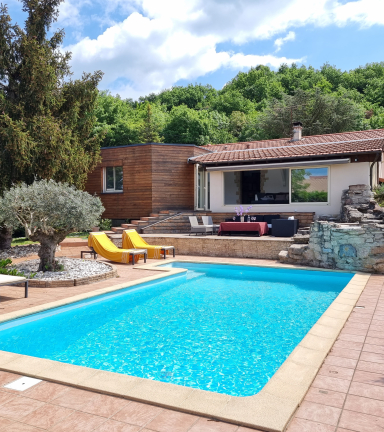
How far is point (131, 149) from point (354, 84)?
149ft

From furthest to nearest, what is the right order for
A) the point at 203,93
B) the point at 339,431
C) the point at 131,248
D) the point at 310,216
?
1. the point at 203,93
2. the point at 310,216
3. the point at 131,248
4. the point at 339,431

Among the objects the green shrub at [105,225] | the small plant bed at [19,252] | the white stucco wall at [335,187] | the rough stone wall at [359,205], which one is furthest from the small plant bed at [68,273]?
the white stucco wall at [335,187]

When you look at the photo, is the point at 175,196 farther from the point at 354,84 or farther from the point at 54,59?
the point at 354,84

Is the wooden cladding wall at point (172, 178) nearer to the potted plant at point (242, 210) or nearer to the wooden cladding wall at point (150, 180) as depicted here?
the wooden cladding wall at point (150, 180)

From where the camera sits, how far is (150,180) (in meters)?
19.0

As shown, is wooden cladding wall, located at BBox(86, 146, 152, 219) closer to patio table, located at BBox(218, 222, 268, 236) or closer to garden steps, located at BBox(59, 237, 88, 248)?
garden steps, located at BBox(59, 237, 88, 248)

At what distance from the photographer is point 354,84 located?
53.1 metres

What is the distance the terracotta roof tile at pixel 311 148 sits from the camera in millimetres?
16250

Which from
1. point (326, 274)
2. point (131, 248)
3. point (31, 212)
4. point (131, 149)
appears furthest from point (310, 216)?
point (31, 212)

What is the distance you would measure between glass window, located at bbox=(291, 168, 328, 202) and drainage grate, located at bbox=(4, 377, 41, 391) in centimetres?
1540

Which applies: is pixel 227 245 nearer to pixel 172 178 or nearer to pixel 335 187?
pixel 335 187

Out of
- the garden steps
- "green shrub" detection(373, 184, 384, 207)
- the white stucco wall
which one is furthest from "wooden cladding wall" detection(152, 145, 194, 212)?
"green shrub" detection(373, 184, 384, 207)

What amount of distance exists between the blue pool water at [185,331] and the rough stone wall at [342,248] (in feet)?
5.74

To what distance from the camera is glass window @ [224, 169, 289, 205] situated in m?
18.8
